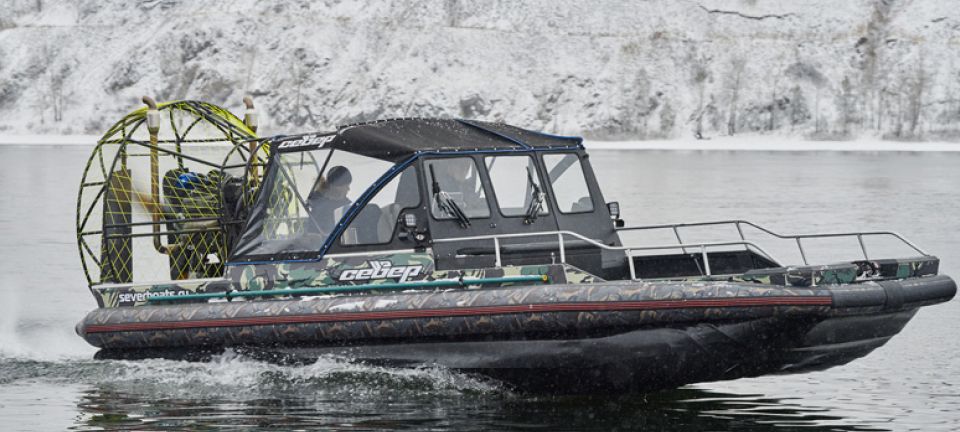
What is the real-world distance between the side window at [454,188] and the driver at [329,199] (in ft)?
2.62

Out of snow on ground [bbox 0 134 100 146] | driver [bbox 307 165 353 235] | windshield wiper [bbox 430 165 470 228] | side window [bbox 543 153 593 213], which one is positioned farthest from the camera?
snow on ground [bbox 0 134 100 146]

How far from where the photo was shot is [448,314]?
11.1 m

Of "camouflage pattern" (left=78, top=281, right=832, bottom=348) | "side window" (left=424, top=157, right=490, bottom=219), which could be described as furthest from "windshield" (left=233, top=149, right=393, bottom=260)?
"camouflage pattern" (left=78, top=281, right=832, bottom=348)

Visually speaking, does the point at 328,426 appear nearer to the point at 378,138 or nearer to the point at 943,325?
the point at 378,138

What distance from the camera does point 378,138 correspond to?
40.0 ft

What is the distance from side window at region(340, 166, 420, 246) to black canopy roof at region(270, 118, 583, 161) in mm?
217

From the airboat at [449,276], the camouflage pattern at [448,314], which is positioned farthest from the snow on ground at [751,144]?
the camouflage pattern at [448,314]

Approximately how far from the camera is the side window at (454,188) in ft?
38.8

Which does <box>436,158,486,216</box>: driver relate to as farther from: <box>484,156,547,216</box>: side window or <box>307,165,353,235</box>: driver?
<box>307,165,353,235</box>: driver

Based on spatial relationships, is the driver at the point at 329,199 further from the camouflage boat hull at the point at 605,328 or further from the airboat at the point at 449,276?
the camouflage boat hull at the point at 605,328

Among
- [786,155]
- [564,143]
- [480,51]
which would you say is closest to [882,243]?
[564,143]

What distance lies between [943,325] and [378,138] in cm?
728

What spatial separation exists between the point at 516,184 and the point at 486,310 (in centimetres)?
168

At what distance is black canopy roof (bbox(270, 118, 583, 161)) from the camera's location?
12094 mm
